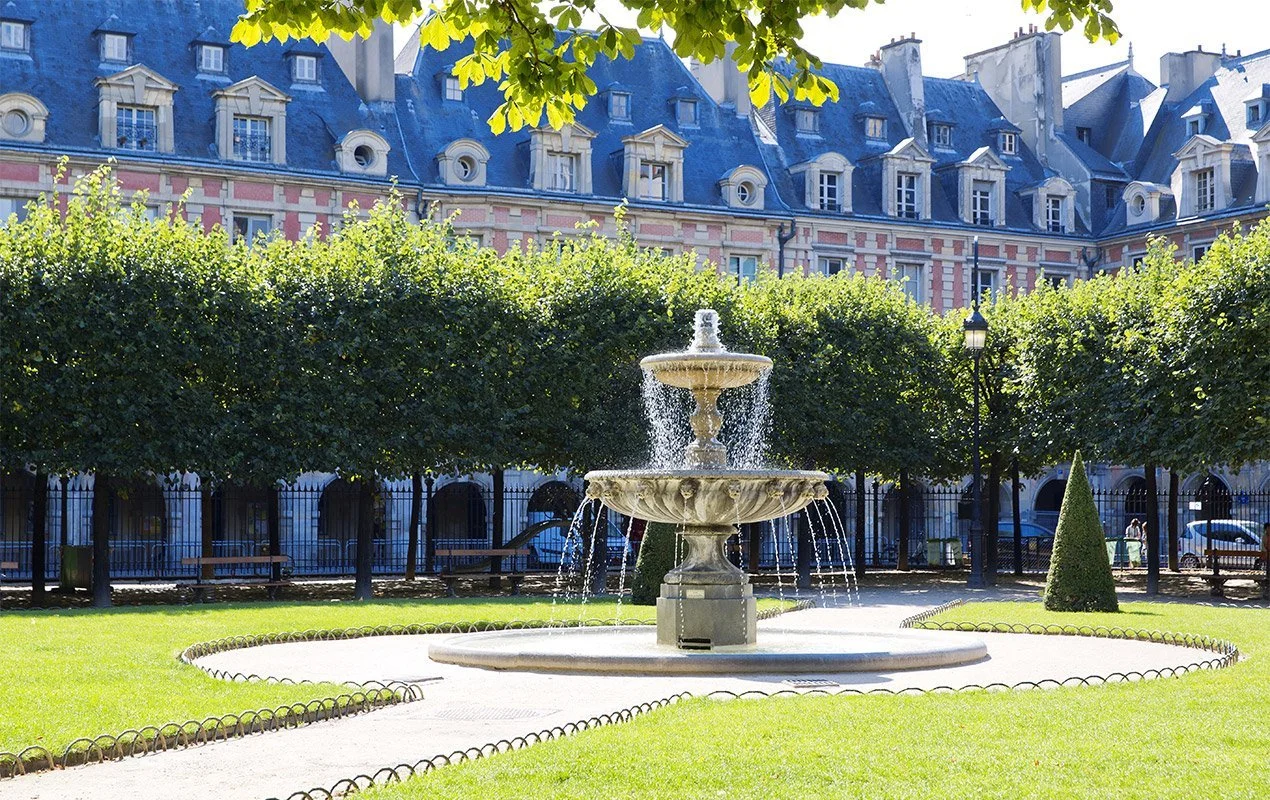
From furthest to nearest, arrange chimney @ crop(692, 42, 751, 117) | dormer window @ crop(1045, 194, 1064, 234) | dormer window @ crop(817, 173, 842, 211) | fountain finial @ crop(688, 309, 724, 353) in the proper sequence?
dormer window @ crop(1045, 194, 1064, 234) → chimney @ crop(692, 42, 751, 117) → dormer window @ crop(817, 173, 842, 211) → fountain finial @ crop(688, 309, 724, 353)

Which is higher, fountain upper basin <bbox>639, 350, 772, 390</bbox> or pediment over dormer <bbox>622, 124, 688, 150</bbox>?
pediment over dormer <bbox>622, 124, 688, 150</bbox>

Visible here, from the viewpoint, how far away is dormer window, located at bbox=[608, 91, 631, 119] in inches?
1735

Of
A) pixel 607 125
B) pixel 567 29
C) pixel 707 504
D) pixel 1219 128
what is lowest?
pixel 707 504

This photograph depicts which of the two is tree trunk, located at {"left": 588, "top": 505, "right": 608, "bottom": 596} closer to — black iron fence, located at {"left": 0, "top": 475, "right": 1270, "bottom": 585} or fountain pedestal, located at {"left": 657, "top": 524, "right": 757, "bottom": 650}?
black iron fence, located at {"left": 0, "top": 475, "right": 1270, "bottom": 585}

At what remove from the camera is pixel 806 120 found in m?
47.2

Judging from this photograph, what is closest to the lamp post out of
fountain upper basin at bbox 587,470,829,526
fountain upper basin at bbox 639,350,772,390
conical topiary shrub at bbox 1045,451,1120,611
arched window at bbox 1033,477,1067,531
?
conical topiary shrub at bbox 1045,451,1120,611

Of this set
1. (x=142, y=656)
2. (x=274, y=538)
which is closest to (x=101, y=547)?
(x=274, y=538)

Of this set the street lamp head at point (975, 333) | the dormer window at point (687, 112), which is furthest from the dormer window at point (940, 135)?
the street lamp head at point (975, 333)

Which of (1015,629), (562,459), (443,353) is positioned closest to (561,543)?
(562,459)

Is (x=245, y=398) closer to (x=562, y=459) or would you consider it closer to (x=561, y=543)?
(x=562, y=459)

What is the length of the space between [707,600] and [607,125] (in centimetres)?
3015

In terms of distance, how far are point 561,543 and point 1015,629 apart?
62.0 feet

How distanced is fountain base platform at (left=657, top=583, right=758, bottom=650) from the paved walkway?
1.62 m

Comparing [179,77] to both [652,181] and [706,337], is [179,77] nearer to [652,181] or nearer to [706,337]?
[652,181]
